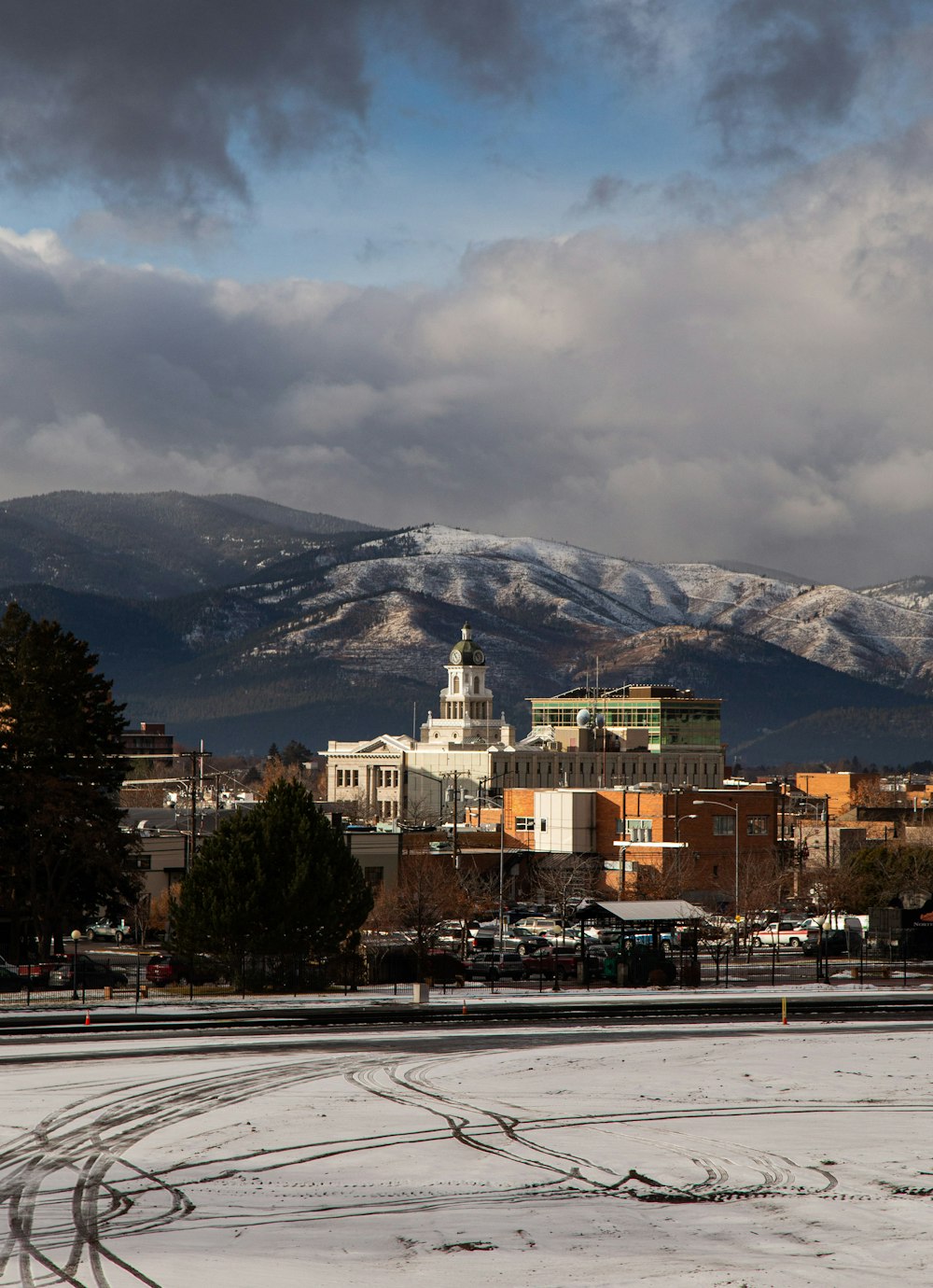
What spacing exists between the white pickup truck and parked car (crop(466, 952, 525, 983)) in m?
27.0

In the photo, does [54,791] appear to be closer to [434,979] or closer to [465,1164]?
[434,979]

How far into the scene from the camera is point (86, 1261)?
87.6ft

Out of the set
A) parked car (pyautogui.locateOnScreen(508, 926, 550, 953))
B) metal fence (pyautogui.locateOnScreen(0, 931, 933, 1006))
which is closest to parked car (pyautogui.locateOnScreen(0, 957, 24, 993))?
metal fence (pyautogui.locateOnScreen(0, 931, 933, 1006))

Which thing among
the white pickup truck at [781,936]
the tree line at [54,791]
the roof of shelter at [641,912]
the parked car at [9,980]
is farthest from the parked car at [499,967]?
the white pickup truck at [781,936]

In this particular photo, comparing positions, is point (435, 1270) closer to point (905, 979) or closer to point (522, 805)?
point (905, 979)

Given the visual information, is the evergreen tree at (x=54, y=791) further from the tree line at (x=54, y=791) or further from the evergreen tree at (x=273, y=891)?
the evergreen tree at (x=273, y=891)

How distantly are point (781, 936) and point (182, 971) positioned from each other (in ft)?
146

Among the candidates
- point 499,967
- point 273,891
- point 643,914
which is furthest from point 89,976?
point 643,914

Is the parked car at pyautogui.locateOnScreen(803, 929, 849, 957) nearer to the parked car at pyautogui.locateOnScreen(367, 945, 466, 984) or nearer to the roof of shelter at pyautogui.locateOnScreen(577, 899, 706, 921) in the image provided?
the roof of shelter at pyautogui.locateOnScreen(577, 899, 706, 921)

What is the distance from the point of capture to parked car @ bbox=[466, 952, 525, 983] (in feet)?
263

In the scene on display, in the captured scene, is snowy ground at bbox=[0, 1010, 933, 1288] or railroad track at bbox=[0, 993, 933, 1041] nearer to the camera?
snowy ground at bbox=[0, 1010, 933, 1288]

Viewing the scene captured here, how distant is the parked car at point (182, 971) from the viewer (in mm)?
72938

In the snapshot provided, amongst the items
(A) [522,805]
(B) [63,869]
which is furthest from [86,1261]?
(A) [522,805]

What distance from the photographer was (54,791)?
8619cm
